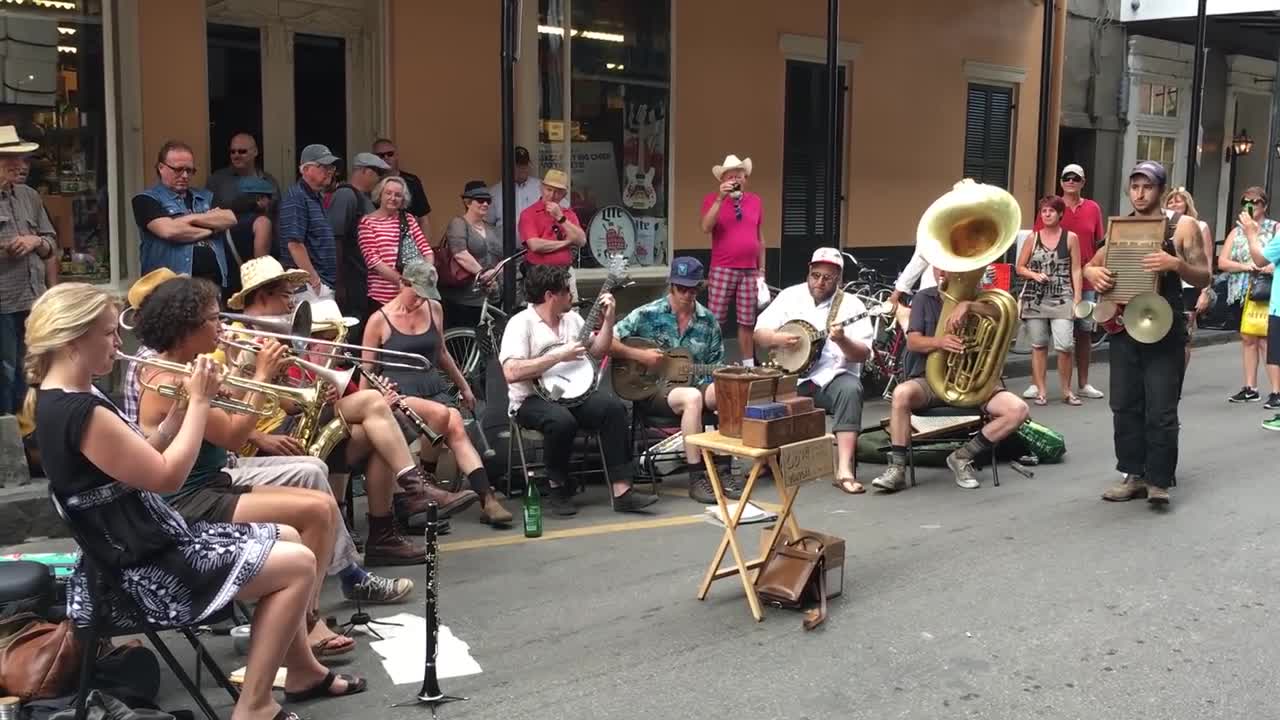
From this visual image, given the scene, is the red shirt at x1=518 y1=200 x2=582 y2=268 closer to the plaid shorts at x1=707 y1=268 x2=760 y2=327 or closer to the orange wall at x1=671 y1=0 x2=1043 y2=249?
the plaid shorts at x1=707 y1=268 x2=760 y2=327

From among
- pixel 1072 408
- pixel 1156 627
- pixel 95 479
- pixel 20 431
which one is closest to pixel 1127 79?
pixel 1072 408

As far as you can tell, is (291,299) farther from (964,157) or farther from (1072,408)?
(964,157)

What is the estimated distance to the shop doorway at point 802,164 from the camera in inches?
529

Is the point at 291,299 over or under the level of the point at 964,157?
under

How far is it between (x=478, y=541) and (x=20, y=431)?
2.60 metres

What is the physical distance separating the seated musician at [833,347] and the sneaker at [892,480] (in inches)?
4.7

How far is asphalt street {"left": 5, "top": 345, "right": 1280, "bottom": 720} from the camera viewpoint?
4316mm

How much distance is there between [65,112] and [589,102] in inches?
192

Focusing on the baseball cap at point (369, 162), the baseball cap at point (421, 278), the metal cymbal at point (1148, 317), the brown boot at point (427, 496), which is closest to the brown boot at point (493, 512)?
the brown boot at point (427, 496)

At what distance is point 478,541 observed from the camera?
20.7 ft

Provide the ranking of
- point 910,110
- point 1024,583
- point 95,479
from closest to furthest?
point 95,479 < point 1024,583 < point 910,110

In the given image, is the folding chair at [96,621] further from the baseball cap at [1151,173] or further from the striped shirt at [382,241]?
the baseball cap at [1151,173]

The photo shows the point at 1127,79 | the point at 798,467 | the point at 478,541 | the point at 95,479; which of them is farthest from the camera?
the point at 1127,79

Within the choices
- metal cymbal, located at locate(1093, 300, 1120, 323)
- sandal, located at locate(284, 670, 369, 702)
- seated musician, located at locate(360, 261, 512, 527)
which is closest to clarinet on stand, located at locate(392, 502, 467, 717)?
sandal, located at locate(284, 670, 369, 702)
